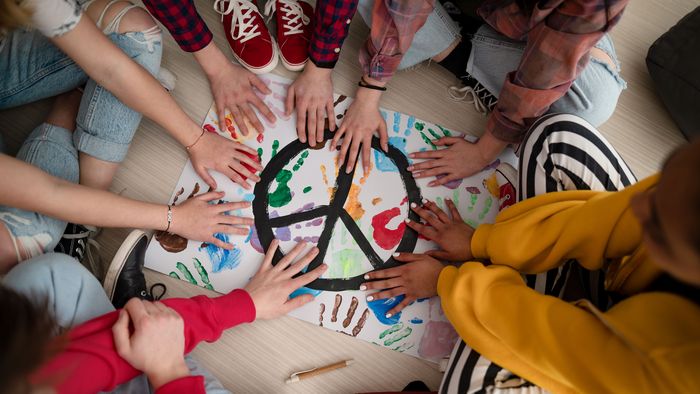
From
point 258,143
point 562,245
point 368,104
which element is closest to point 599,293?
point 562,245

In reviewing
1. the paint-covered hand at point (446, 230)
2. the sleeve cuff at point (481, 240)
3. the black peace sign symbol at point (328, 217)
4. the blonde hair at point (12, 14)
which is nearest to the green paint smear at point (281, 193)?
the black peace sign symbol at point (328, 217)

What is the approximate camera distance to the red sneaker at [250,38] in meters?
0.92

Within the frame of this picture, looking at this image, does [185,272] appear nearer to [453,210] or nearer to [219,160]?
[219,160]

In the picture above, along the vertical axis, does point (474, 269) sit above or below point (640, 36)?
below

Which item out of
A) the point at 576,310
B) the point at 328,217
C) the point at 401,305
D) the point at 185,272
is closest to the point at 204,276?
the point at 185,272

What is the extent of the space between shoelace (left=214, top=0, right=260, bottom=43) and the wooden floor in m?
0.05

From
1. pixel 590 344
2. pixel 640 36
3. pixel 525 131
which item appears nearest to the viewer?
pixel 590 344

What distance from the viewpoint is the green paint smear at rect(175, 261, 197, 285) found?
844mm

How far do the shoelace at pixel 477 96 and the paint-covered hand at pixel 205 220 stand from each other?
1.57 feet

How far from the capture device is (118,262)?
79 cm

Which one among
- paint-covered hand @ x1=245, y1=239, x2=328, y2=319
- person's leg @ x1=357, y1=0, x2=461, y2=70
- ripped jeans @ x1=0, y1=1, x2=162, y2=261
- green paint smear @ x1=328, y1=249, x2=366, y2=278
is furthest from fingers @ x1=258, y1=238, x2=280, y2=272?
person's leg @ x1=357, y1=0, x2=461, y2=70

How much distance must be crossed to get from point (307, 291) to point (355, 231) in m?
0.14

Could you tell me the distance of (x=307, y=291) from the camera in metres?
0.84

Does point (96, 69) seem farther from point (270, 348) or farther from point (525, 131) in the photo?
point (525, 131)
